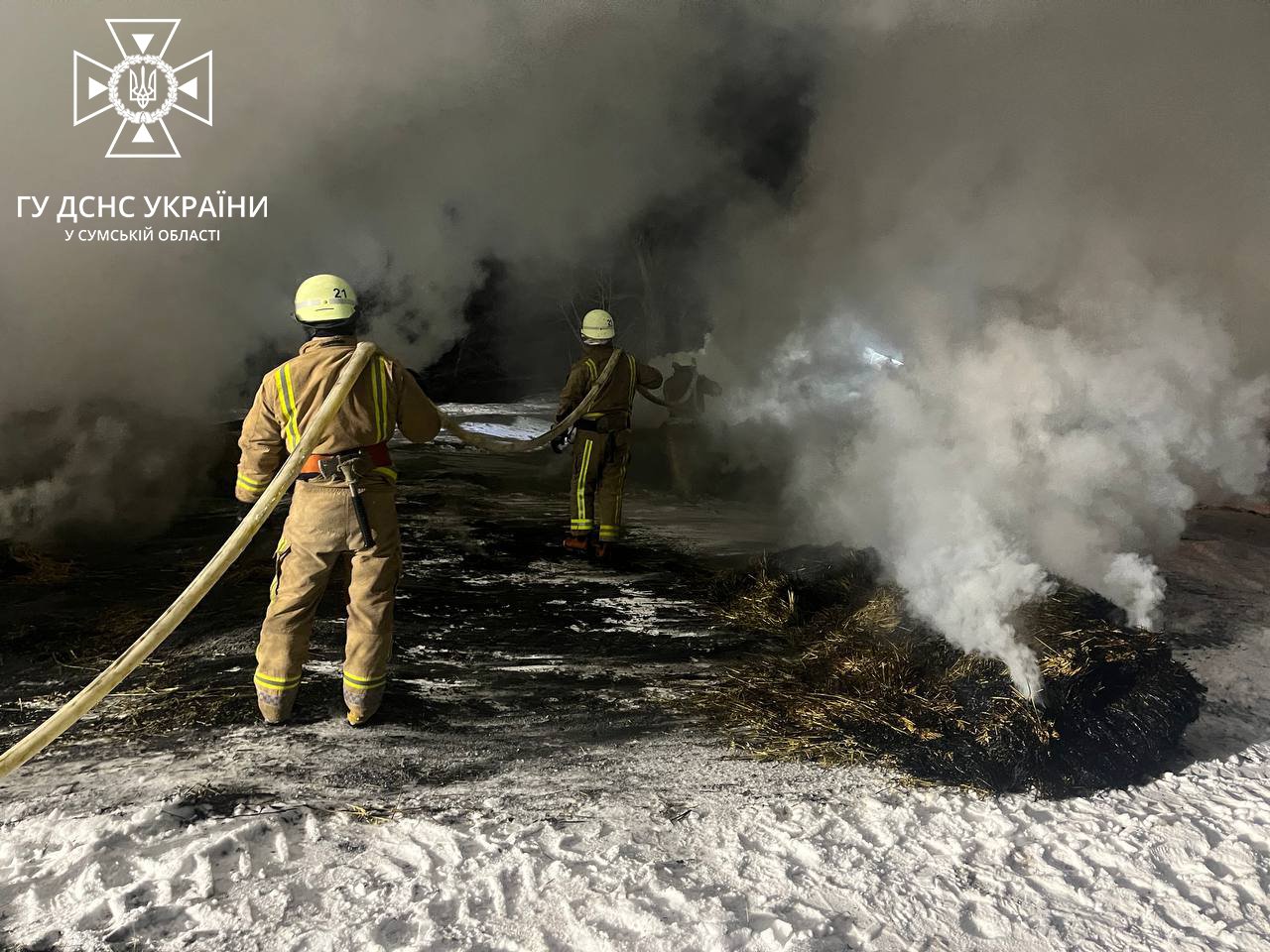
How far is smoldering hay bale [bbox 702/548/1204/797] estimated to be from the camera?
10.8 feet

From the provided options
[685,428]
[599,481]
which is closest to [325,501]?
[599,481]

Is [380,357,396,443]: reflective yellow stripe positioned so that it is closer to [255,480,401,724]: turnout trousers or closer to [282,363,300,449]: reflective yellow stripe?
[255,480,401,724]: turnout trousers

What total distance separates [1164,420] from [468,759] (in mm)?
4070

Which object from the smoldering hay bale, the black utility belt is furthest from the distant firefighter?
the smoldering hay bale

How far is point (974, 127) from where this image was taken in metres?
5.22

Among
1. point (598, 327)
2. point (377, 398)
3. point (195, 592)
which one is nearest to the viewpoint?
point (195, 592)

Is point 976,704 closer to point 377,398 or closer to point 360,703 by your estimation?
point 360,703

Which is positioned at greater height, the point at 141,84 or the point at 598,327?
the point at 141,84

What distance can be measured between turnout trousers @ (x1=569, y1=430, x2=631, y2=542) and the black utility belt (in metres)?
0.03

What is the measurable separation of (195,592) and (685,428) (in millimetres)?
7978

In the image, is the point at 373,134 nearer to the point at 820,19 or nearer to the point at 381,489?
the point at 820,19

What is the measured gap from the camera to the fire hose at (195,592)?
8.68ft

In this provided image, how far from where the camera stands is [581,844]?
2680mm

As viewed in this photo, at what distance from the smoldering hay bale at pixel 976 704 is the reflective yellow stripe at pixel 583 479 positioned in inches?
90.3
